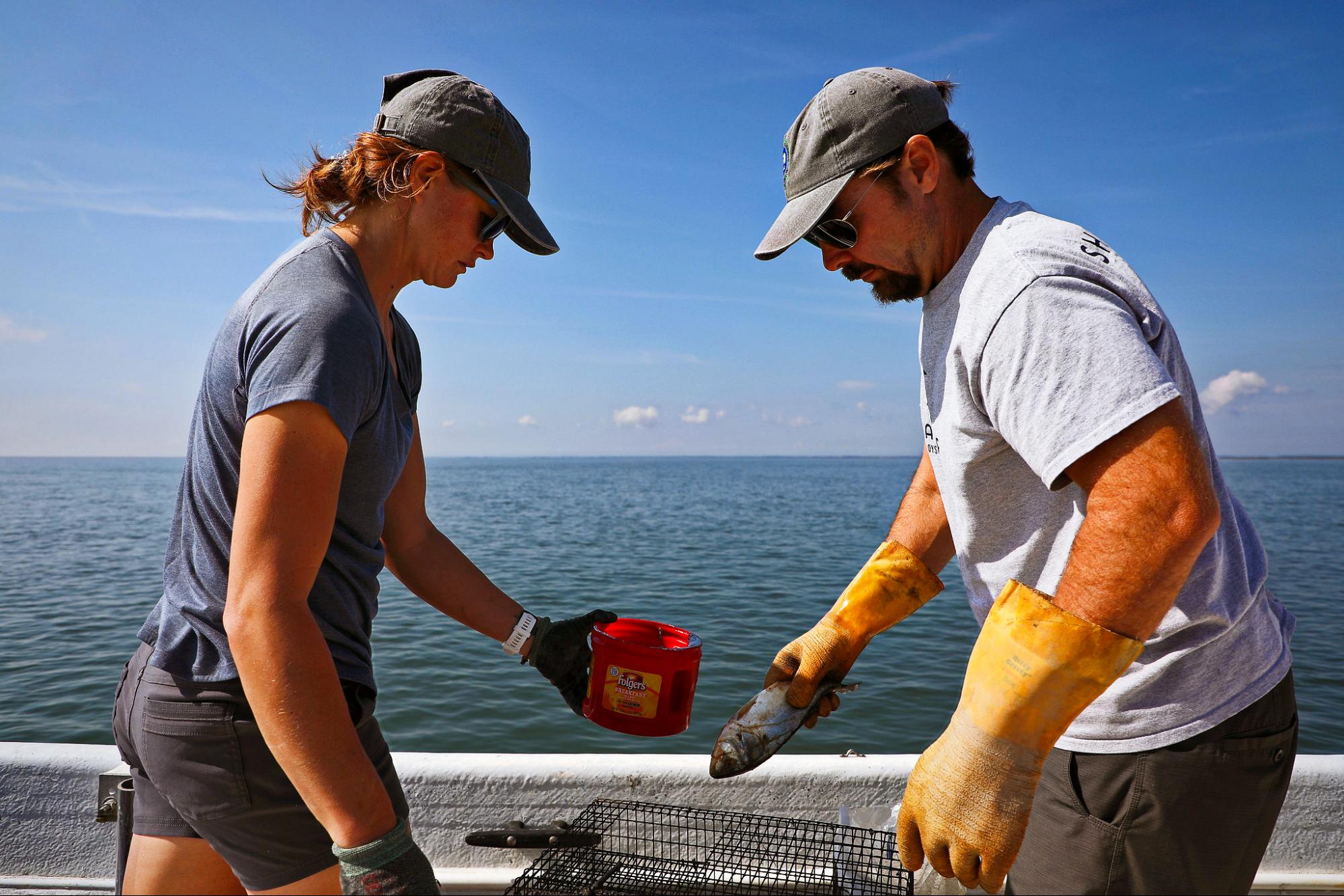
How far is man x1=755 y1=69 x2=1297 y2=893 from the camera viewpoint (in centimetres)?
118

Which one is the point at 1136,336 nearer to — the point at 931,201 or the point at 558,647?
the point at 931,201

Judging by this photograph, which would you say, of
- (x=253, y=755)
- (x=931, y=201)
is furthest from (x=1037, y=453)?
(x=253, y=755)

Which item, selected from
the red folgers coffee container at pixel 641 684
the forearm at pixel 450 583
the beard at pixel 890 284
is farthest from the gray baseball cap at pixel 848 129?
the forearm at pixel 450 583

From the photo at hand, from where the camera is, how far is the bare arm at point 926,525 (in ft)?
6.76

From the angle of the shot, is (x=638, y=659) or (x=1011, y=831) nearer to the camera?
(x=1011, y=831)

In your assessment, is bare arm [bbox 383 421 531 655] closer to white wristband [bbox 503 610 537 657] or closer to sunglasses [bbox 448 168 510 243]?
white wristband [bbox 503 610 537 657]

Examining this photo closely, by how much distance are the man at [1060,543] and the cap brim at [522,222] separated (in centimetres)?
48

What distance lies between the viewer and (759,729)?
1971 millimetres

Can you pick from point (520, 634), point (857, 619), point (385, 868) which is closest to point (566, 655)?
point (520, 634)

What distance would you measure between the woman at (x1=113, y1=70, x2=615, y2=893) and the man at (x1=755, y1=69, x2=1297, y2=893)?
0.68 m

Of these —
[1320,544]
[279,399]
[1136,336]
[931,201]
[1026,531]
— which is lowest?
[1320,544]

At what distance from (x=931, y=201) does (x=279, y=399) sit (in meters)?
1.17

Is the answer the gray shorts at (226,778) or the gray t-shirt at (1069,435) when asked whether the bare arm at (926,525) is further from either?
the gray shorts at (226,778)

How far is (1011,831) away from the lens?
1326 millimetres
